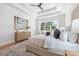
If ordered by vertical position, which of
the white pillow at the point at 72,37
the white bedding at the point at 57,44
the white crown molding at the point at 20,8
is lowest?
the white bedding at the point at 57,44

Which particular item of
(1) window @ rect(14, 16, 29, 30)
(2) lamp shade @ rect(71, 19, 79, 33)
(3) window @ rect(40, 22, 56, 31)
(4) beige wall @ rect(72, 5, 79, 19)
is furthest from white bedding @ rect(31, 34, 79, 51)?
(4) beige wall @ rect(72, 5, 79, 19)

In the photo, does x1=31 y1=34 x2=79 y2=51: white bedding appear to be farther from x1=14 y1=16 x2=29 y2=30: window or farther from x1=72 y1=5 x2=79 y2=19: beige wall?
x1=72 y1=5 x2=79 y2=19: beige wall

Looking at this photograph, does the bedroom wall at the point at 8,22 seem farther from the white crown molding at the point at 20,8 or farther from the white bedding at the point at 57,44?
the white bedding at the point at 57,44

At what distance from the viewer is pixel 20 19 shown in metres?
1.68

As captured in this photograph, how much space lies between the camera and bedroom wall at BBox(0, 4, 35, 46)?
1.48m

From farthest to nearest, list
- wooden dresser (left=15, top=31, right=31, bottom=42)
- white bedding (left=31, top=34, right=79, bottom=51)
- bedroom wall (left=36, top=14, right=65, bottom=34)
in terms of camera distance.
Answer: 1. wooden dresser (left=15, top=31, right=31, bottom=42)
2. bedroom wall (left=36, top=14, right=65, bottom=34)
3. white bedding (left=31, top=34, right=79, bottom=51)

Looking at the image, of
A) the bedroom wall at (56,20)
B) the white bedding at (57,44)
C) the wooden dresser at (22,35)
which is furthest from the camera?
the wooden dresser at (22,35)

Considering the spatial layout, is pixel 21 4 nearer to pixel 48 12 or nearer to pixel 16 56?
pixel 48 12

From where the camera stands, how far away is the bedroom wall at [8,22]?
148 centimetres

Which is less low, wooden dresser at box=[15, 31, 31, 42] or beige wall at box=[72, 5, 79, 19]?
beige wall at box=[72, 5, 79, 19]

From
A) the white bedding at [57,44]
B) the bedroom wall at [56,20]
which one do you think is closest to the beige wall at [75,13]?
the bedroom wall at [56,20]

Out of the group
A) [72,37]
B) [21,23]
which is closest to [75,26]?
[72,37]

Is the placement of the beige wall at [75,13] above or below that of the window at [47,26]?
above

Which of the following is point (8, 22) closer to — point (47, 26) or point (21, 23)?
point (21, 23)
